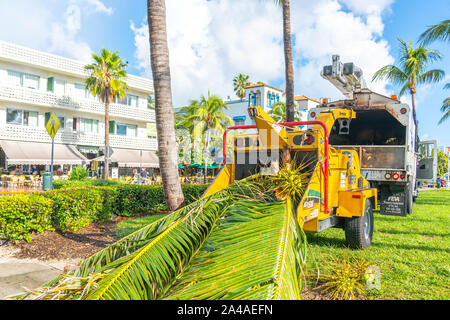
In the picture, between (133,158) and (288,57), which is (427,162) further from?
(133,158)

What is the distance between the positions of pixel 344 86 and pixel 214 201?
6460mm

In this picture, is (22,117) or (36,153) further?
(22,117)

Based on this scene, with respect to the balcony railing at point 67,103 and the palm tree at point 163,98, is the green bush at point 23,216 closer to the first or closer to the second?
the palm tree at point 163,98

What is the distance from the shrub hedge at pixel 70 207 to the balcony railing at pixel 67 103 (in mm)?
20179

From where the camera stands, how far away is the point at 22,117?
26406 mm

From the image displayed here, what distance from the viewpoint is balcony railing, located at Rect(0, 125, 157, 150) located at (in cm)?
2495

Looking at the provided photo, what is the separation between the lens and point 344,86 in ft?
29.2

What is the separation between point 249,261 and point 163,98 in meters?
4.58

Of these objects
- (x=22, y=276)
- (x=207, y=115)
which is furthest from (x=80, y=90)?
(x=22, y=276)

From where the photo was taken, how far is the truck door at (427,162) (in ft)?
45.0

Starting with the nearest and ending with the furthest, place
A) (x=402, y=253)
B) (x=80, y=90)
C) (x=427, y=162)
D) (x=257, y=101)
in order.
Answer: (x=402, y=253) → (x=427, y=162) → (x=80, y=90) → (x=257, y=101)

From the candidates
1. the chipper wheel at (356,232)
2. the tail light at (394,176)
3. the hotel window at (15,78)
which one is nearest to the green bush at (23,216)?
the chipper wheel at (356,232)

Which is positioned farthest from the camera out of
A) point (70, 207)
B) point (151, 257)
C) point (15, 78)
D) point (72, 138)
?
point (72, 138)
